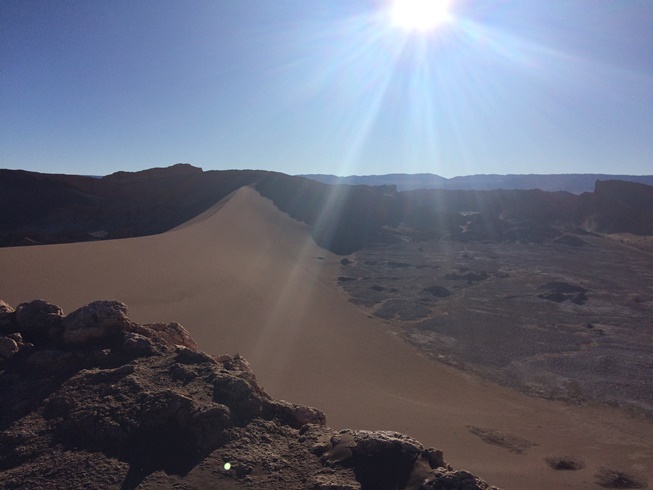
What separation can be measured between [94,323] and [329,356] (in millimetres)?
7056

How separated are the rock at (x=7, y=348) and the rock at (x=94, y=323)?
40 centimetres

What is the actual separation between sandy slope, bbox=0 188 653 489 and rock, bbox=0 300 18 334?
4.13 metres

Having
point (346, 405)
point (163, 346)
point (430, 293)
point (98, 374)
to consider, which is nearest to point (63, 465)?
point (98, 374)

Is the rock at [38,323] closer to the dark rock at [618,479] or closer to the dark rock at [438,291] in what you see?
the dark rock at [618,479]

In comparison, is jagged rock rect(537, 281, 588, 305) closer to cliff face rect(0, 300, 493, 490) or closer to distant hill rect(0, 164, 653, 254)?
distant hill rect(0, 164, 653, 254)

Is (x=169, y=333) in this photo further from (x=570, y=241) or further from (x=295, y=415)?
(x=570, y=241)

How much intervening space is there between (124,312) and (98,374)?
86 cm

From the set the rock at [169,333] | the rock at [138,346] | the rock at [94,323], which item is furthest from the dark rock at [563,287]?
the rock at [94,323]

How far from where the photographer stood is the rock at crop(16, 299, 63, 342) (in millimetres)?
4457

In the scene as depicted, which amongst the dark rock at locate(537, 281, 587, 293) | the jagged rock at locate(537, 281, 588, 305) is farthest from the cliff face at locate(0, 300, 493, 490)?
the dark rock at locate(537, 281, 587, 293)

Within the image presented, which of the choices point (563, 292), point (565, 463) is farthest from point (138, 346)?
point (563, 292)

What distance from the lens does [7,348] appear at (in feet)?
13.5

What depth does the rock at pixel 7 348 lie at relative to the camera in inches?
161

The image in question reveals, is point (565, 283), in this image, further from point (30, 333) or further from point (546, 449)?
point (30, 333)
